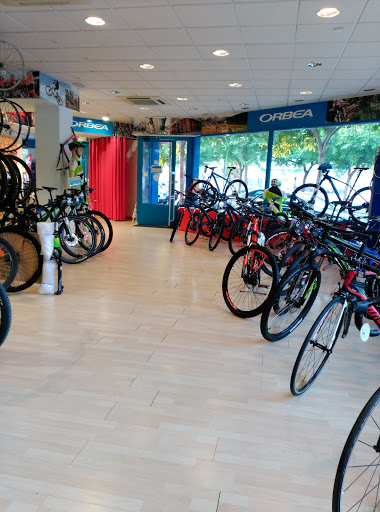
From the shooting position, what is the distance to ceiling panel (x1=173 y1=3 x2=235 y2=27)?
3527 mm

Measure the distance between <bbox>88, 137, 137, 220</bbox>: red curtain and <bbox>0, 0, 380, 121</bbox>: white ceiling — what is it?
447cm

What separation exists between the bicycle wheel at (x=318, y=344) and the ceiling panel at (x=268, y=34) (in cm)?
307

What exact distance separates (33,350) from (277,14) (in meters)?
3.56

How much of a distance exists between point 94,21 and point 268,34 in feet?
5.86

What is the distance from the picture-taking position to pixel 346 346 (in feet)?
10.4

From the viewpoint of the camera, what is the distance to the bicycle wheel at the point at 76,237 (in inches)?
210

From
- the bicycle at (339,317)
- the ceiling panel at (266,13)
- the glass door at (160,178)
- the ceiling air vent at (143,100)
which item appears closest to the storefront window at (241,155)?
the glass door at (160,178)

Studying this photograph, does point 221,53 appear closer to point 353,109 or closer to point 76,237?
point 76,237

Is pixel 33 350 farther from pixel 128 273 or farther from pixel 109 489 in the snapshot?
pixel 128 273

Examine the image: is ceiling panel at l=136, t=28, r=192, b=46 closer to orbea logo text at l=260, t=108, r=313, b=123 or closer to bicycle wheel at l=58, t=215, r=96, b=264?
bicycle wheel at l=58, t=215, r=96, b=264

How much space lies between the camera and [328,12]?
11.5 ft

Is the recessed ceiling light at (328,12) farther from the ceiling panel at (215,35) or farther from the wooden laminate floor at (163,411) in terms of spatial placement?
the wooden laminate floor at (163,411)

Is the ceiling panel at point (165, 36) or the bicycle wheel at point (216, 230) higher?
the ceiling panel at point (165, 36)

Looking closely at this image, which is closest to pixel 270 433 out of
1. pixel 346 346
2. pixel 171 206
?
pixel 346 346
